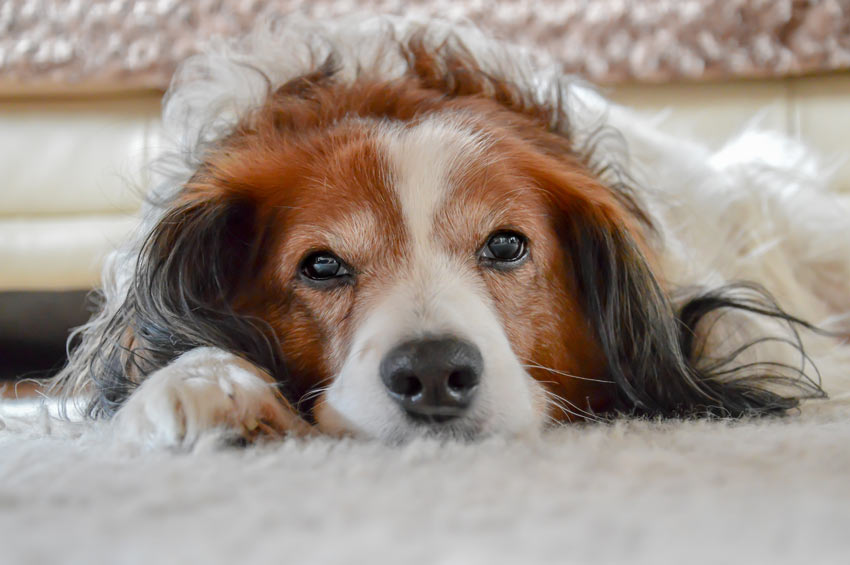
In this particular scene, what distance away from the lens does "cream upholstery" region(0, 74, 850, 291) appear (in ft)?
7.40

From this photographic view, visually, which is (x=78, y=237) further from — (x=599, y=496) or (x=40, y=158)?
(x=599, y=496)

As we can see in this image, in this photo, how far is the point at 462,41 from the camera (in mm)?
1625

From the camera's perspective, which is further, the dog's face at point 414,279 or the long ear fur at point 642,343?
the long ear fur at point 642,343

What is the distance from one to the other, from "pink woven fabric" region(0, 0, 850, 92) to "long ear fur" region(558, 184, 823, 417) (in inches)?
43.4

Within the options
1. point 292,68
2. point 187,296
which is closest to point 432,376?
point 187,296

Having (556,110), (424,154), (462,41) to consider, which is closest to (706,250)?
(556,110)

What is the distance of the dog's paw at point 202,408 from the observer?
2.89 ft

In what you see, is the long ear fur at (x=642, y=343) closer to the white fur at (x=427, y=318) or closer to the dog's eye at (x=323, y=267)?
the white fur at (x=427, y=318)

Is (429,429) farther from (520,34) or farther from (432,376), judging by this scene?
(520,34)

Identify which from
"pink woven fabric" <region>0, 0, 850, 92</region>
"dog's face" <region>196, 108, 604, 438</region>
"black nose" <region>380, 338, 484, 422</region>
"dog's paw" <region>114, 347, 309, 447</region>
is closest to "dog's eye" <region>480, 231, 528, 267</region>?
"dog's face" <region>196, 108, 604, 438</region>

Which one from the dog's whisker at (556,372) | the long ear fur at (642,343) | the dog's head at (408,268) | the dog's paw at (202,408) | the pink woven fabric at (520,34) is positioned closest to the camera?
the dog's paw at (202,408)

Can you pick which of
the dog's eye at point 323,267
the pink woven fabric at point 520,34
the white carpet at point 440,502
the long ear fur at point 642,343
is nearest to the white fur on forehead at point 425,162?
the dog's eye at point 323,267

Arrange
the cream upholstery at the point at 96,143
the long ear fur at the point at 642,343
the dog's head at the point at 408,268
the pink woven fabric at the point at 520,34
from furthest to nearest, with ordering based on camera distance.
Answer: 1. the cream upholstery at the point at 96,143
2. the pink woven fabric at the point at 520,34
3. the long ear fur at the point at 642,343
4. the dog's head at the point at 408,268

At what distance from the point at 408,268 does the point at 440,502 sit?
1.53 feet
